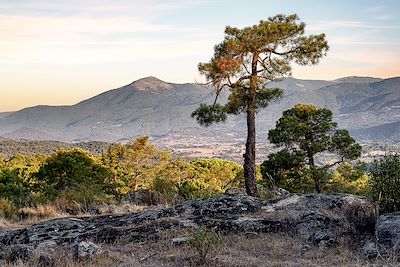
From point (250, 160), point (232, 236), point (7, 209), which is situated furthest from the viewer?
point (250, 160)

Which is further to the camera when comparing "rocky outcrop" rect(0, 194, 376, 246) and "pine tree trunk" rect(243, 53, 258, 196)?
"pine tree trunk" rect(243, 53, 258, 196)

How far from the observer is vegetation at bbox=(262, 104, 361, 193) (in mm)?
30562

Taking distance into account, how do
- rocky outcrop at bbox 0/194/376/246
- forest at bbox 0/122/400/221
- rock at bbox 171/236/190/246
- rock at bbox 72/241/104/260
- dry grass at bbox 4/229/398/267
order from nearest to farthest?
dry grass at bbox 4/229/398/267 → rock at bbox 72/241/104/260 → rock at bbox 171/236/190/246 → rocky outcrop at bbox 0/194/376/246 → forest at bbox 0/122/400/221

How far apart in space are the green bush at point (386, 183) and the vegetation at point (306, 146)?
19.7 meters

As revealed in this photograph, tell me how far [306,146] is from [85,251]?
24785 millimetres

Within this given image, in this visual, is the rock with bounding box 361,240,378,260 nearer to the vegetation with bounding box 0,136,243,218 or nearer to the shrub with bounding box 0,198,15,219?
the vegetation with bounding box 0,136,243,218

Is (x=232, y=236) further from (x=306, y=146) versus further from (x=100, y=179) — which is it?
(x=100, y=179)

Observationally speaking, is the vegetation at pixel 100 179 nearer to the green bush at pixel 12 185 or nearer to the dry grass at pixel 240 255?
the green bush at pixel 12 185

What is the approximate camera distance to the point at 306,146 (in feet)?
103

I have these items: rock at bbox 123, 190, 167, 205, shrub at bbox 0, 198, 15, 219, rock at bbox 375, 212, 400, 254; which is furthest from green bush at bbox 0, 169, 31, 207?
rock at bbox 375, 212, 400, 254


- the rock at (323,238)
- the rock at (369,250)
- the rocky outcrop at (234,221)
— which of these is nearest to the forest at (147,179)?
the rocky outcrop at (234,221)

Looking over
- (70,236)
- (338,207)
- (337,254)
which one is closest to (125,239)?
(70,236)

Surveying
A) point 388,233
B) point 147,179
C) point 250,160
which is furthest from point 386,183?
point 147,179

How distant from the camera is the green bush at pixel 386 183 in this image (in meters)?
9.98
